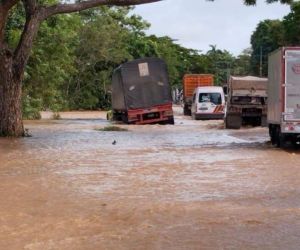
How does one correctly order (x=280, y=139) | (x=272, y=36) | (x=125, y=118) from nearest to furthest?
(x=280, y=139) < (x=125, y=118) < (x=272, y=36)

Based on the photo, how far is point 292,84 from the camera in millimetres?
16516

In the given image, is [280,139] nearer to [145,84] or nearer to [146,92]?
[146,92]

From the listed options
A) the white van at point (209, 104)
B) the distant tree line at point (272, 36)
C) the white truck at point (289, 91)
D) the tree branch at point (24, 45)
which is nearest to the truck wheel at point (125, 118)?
the white van at point (209, 104)

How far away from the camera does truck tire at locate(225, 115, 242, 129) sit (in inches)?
1085

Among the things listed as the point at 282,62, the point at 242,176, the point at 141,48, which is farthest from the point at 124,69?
the point at 141,48

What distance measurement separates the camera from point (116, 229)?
7.32m

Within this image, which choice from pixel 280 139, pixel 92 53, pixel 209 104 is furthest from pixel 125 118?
pixel 92 53

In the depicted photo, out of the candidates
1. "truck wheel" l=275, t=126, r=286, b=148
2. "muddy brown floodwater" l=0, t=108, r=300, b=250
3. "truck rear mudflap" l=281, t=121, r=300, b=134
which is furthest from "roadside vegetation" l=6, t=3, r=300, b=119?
"muddy brown floodwater" l=0, t=108, r=300, b=250

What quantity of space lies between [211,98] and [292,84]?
21303 millimetres

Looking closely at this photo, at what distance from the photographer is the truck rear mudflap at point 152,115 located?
30.0m

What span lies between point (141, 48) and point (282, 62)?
46.4 m

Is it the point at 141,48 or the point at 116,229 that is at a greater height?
the point at 141,48

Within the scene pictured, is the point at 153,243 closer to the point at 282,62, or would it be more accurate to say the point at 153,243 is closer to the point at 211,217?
the point at 211,217

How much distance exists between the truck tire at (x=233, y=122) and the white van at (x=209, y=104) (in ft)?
32.1
